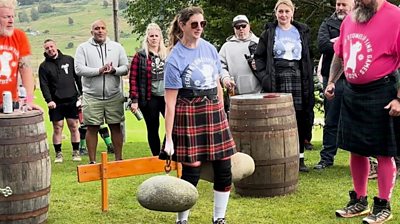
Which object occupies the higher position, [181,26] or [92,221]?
[181,26]

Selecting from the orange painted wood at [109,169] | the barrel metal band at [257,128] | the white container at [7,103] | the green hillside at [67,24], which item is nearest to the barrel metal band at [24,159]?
the white container at [7,103]

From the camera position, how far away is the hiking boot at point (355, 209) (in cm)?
575

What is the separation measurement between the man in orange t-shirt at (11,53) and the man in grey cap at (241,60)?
8.85 ft

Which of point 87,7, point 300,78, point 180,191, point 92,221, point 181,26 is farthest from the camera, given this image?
point 87,7

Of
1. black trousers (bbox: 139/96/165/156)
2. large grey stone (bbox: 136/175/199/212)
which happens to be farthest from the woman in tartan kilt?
black trousers (bbox: 139/96/165/156)

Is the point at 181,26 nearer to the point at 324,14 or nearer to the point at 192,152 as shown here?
the point at 192,152

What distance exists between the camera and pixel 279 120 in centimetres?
646

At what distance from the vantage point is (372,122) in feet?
17.8

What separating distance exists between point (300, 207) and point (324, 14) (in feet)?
26.0

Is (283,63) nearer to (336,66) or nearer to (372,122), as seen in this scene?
(336,66)

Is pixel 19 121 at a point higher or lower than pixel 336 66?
lower

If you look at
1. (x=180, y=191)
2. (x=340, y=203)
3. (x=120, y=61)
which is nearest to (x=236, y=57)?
(x=120, y=61)

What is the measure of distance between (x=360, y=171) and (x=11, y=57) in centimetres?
305

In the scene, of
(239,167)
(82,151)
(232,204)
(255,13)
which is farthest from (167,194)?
(255,13)
